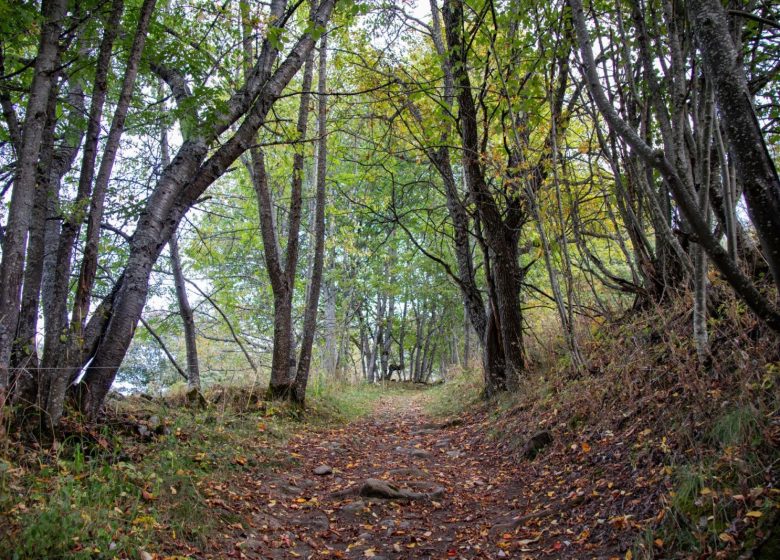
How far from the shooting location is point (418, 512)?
4191 millimetres

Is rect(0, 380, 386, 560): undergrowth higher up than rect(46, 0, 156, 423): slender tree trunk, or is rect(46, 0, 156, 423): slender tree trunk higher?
rect(46, 0, 156, 423): slender tree trunk

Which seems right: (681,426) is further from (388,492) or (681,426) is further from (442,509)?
(388,492)

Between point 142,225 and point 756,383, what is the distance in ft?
16.9

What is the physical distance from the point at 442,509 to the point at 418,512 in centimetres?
24

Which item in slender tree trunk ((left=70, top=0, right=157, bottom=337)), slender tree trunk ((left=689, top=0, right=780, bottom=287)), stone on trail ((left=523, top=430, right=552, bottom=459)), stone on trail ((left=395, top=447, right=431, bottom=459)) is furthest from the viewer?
stone on trail ((left=395, top=447, right=431, bottom=459))

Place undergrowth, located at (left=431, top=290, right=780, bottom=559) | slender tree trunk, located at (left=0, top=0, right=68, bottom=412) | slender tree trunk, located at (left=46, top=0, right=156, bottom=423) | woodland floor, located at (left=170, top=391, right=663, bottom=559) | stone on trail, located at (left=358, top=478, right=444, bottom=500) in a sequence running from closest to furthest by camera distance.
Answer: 1. undergrowth, located at (left=431, top=290, right=780, bottom=559)
2. woodland floor, located at (left=170, top=391, right=663, bottom=559)
3. slender tree trunk, located at (left=0, top=0, right=68, bottom=412)
4. slender tree trunk, located at (left=46, top=0, right=156, bottom=423)
5. stone on trail, located at (left=358, top=478, right=444, bottom=500)

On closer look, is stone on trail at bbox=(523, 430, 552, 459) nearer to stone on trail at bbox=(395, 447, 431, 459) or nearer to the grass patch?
stone on trail at bbox=(395, 447, 431, 459)

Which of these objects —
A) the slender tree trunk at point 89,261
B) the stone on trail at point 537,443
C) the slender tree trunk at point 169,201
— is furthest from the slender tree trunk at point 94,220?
the stone on trail at point 537,443

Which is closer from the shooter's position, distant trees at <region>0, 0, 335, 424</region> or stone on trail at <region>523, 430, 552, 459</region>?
distant trees at <region>0, 0, 335, 424</region>

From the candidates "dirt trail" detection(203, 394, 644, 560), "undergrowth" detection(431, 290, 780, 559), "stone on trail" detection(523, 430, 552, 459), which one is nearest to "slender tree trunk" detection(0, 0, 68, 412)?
"dirt trail" detection(203, 394, 644, 560)

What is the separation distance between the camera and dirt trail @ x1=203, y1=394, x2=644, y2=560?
3.36m

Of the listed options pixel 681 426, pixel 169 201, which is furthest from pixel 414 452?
pixel 169 201

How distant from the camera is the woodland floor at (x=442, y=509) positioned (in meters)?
3.22

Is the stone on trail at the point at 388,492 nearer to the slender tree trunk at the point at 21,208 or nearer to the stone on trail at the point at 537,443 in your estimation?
the stone on trail at the point at 537,443
